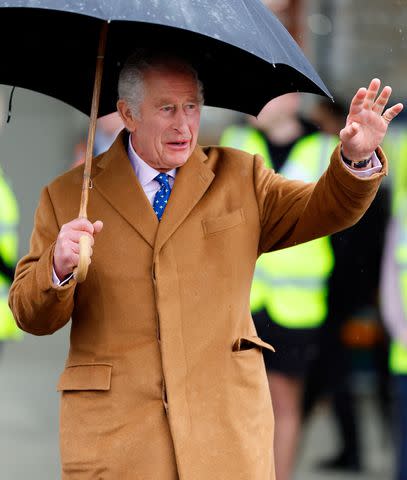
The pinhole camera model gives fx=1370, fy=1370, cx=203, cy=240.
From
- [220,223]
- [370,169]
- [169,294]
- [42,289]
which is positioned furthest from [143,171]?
[370,169]

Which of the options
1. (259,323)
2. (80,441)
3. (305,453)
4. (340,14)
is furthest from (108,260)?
(340,14)

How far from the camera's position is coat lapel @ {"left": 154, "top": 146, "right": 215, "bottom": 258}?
12.2 ft

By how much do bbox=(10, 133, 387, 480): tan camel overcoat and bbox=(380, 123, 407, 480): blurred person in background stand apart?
224 centimetres

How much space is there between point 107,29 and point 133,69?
6.0 inches

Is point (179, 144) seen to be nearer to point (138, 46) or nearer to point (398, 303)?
point (138, 46)

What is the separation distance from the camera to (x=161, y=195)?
3828 mm

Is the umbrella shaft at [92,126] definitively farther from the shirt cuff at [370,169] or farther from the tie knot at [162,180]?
the shirt cuff at [370,169]

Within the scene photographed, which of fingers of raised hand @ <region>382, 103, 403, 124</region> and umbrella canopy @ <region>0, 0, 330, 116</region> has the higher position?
umbrella canopy @ <region>0, 0, 330, 116</region>

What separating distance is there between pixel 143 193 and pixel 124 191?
0.17ft

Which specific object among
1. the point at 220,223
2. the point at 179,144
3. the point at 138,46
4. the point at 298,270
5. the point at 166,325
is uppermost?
the point at 138,46

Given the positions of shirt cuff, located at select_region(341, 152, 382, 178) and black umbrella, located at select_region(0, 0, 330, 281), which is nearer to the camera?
black umbrella, located at select_region(0, 0, 330, 281)

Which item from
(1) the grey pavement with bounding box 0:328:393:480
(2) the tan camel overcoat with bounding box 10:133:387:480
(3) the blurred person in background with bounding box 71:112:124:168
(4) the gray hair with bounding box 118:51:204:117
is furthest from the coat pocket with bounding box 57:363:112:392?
(1) the grey pavement with bounding box 0:328:393:480

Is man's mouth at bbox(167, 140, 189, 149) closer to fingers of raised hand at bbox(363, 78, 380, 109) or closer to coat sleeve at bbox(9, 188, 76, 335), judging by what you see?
coat sleeve at bbox(9, 188, 76, 335)

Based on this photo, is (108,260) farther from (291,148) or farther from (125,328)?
(291,148)
